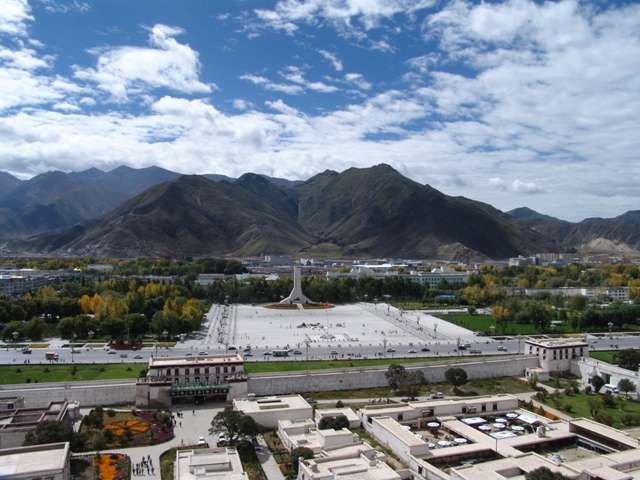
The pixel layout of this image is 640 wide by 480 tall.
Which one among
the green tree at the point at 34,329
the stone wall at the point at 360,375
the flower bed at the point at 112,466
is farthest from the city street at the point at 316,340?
the flower bed at the point at 112,466

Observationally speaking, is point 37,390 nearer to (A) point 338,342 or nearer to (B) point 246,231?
(A) point 338,342

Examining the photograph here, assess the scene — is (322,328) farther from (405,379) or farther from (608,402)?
(608,402)

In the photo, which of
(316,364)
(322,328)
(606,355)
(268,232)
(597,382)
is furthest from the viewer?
(268,232)

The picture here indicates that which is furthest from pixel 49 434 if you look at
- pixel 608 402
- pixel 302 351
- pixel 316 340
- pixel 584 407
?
pixel 608 402

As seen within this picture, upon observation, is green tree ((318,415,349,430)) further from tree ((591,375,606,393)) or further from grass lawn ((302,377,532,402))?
tree ((591,375,606,393))

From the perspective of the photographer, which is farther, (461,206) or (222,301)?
(461,206)

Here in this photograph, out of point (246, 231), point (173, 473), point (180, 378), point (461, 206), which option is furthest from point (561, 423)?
point (461, 206)

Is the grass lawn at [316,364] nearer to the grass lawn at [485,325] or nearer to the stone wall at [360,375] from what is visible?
the stone wall at [360,375]
